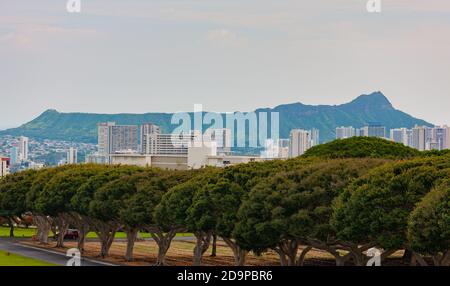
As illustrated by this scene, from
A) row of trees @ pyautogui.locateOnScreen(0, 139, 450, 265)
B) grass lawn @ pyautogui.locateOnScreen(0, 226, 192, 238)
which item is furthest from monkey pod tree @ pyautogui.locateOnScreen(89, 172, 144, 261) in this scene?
grass lawn @ pyautogui.locateOnScreen(0, 226, 192, 238)

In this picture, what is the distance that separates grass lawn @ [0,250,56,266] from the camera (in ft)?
173

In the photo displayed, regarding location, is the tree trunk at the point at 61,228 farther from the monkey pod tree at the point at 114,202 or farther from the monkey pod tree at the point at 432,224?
the monkey pod tree at the point at 432,224

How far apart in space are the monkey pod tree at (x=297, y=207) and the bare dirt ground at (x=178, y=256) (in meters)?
12.1

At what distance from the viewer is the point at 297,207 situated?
137 feet

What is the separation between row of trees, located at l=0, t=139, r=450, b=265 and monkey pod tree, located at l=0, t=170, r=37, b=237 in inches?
483

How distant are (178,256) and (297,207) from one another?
2272 cm

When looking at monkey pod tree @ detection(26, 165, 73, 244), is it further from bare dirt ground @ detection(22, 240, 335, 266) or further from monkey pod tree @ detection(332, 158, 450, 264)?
monkey pod tree @ detection(332, 158, 450, 264)

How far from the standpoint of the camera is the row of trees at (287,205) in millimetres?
35312

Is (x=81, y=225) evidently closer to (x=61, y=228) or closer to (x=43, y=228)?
(x=61, y=228)

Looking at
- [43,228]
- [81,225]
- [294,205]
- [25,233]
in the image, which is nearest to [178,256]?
[81,225]

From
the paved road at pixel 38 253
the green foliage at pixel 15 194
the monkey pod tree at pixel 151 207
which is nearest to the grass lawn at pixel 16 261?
the paved road at pixel 38 253
